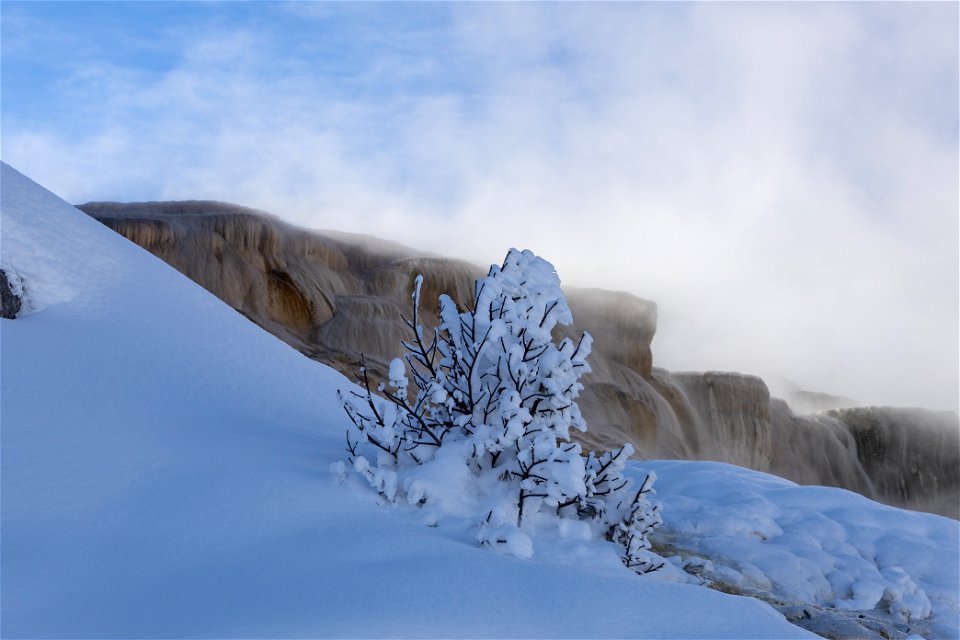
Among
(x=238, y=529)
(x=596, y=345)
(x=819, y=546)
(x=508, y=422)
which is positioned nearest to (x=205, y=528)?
(x=238, y=529)

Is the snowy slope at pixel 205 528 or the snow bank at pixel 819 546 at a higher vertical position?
the snowy slope at pixel 205 528

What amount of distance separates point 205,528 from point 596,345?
38.3 metres

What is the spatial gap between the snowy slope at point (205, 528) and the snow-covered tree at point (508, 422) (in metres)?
0.41

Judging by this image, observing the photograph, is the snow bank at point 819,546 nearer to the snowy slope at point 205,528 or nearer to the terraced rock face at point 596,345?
the snowy slope at point 205,528

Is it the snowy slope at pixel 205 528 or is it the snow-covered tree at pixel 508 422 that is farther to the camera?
the snow-covered tree at pixel 508 422

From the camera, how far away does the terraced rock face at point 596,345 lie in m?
31.3

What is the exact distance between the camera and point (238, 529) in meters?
3.96

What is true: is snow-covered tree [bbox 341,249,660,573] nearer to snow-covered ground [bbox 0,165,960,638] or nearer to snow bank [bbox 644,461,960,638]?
snow-covered ground [bbox 0,165,960,638]

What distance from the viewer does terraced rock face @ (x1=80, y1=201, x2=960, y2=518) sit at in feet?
103

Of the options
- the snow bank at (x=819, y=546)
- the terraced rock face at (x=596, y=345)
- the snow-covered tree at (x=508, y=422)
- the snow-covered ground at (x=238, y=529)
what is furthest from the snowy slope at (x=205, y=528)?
the terraced rock face at (x=596, y=345)

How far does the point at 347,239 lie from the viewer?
3853cm

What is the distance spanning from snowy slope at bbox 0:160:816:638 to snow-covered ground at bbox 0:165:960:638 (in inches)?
0.5

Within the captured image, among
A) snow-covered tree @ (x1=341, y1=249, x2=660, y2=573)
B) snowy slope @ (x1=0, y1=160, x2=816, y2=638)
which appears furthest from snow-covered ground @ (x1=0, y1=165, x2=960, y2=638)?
snow-covered tree @ (x1=341, y1=249, x2=660, y2=573)

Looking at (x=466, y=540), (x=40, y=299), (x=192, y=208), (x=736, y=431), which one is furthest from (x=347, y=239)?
(x=466, y=540)
